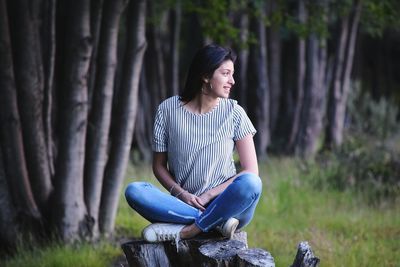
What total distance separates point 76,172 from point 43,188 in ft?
1.72

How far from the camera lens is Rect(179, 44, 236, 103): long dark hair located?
15.2ft

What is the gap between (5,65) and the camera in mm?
7480

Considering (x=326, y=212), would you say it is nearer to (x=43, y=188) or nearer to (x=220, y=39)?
(x=220, y=39)

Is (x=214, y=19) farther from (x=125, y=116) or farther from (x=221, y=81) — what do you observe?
(x=221, y=81)

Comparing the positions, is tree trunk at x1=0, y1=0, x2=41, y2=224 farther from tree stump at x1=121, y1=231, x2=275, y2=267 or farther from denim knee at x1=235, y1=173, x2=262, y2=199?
denim knee at x1=235, y1=173, x2=262, y2=199

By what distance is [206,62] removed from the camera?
464cm

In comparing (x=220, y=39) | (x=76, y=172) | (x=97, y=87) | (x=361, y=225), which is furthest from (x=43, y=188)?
(x=361, y=225)

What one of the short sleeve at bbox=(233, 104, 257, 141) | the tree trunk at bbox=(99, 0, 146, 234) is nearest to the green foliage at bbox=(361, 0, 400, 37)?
the tree trunk at bbox=(99, 0, 146, 234)

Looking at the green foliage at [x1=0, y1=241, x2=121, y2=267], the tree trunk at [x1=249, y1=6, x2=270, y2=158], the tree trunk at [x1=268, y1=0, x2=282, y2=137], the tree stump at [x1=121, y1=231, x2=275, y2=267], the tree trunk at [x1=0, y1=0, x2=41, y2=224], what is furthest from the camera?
the tree trunk at [x1=268, y1=0, x2=282, y2=137]

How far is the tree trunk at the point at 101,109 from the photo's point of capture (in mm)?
7980

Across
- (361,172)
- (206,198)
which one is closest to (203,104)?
(206,198)

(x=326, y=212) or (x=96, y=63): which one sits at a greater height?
(x=96, y=63)

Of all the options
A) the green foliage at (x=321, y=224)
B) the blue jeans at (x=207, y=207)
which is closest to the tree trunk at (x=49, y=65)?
the green foliage at (x=321, y=224)

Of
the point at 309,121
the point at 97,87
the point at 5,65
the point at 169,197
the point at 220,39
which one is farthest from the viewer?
the point at 309,121
